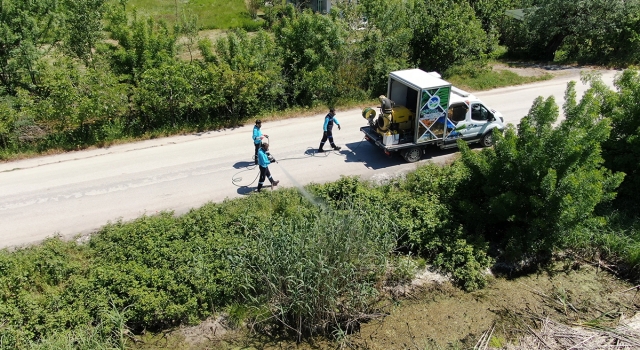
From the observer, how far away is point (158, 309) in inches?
395

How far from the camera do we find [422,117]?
1504 centimetres

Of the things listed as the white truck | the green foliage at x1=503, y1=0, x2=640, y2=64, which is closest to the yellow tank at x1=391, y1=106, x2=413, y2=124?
the white truck

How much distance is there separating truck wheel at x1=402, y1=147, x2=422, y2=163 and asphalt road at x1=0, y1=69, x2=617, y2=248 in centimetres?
24

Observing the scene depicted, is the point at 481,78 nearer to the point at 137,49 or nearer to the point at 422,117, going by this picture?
the point at 422,117

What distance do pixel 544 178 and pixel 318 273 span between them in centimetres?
521

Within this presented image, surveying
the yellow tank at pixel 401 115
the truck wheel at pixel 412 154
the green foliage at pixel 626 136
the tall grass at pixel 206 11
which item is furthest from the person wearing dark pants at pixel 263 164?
the tall grass at pixel 206 11

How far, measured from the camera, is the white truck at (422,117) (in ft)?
48.7

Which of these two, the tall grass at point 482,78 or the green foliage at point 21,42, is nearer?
the green foliage at point 21,42

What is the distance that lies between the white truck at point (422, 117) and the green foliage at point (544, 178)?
3.01 m

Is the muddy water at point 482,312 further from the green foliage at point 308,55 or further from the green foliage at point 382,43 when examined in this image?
the green foliage at point 382,43

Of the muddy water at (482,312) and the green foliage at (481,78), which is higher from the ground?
the green foliage at (481,78)

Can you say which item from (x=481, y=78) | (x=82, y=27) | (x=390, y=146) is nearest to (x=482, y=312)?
(x=390, y=146)

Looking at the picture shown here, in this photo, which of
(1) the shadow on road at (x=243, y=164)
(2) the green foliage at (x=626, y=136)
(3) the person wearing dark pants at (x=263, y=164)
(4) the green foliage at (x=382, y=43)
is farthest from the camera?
(4) the green foliage at (x=382, y=43)

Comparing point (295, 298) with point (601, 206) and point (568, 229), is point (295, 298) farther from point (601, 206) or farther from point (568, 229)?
point (601, 206)
